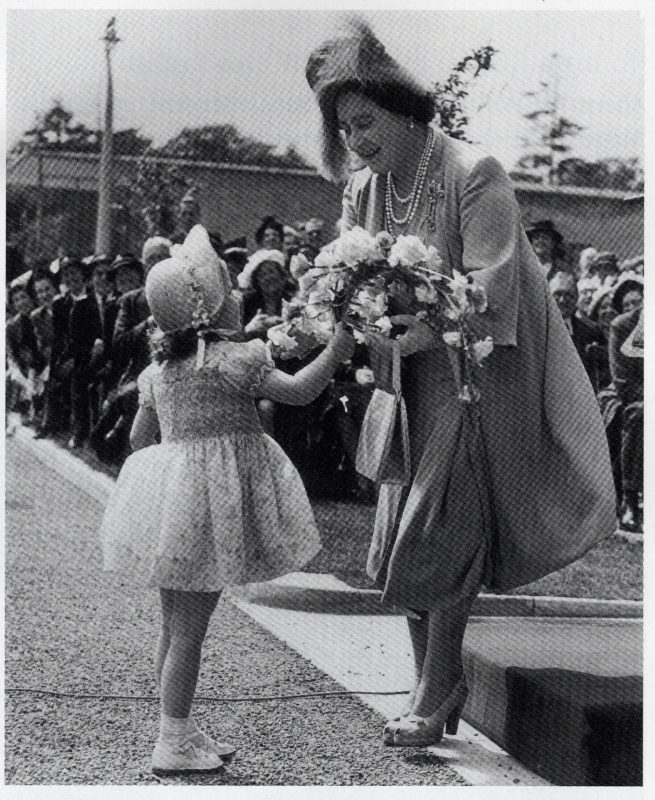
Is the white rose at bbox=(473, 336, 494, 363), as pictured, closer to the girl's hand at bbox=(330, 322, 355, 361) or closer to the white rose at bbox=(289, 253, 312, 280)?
the girl's hand at bbox=(330, 322, 355, 361)

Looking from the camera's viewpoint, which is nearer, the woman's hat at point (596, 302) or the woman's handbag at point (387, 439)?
the woman's handbag at point (387, 439)

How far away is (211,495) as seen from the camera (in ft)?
13.5

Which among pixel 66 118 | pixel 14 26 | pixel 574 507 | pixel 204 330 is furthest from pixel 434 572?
pixel 66 118

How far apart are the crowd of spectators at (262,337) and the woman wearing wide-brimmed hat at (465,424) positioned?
9.91 ft

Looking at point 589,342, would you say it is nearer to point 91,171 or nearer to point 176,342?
point 91,171

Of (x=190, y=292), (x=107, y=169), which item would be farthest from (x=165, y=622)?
(x=107, y=169)

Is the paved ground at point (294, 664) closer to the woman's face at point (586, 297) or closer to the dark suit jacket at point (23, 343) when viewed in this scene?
the woman's face at point (586, 297)

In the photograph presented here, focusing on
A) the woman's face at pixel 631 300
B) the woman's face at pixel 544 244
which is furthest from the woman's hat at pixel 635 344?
the woman's face at pixel 544 244

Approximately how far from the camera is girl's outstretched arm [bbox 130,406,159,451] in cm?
443

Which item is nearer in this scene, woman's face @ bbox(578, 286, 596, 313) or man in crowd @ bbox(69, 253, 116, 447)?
woman's face @ bbox(578, 286, 596, 313)

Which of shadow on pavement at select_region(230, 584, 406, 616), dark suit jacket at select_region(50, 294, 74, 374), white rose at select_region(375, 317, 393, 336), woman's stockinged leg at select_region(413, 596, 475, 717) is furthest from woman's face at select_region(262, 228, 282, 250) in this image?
white rose at select_region(375, 317, 393, 336)

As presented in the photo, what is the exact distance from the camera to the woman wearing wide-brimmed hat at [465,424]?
164 inches

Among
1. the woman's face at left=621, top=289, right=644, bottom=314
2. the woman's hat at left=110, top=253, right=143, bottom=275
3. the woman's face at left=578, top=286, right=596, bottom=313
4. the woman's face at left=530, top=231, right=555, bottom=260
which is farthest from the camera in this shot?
the woman's hat at left=110, top=253, right=143, bottom=275

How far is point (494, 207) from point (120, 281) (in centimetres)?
795
